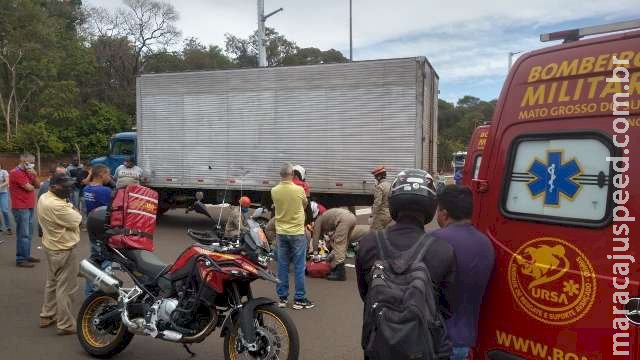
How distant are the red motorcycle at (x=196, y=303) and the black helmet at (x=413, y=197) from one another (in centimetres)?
212

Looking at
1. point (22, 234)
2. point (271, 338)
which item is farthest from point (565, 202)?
point (22, 234)

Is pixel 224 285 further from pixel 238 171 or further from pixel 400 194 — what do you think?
pixel 238 171

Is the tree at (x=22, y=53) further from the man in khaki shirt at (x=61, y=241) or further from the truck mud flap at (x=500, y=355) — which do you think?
the truck mud flap at (x=500, y=355)

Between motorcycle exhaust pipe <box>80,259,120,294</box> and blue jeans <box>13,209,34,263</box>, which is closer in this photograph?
motorcycle exhaust pipe <box>80,259,120,294</box>

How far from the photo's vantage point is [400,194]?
249cm

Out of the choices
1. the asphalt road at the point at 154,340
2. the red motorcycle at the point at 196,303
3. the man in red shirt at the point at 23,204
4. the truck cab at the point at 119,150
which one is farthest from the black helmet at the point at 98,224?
the truck cab at the point at 119,150

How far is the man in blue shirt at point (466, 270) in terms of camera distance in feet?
8.57

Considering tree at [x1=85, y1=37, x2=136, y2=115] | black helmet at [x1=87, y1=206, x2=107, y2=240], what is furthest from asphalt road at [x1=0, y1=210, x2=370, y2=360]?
tree at [x1=85, y1=37, x2=136, y2=115]

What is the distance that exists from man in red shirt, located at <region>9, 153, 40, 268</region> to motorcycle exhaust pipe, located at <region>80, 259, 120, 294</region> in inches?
175

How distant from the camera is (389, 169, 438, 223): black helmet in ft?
8.07

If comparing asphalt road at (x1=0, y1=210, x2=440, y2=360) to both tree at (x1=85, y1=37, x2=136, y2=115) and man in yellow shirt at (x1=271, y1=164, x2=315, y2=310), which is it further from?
tree at (x1=85, y1=37, x2=136, y2=115)

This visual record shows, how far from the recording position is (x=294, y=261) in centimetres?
686

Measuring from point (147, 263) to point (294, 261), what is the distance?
227 centimetres

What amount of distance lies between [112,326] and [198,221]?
9.99 meters
